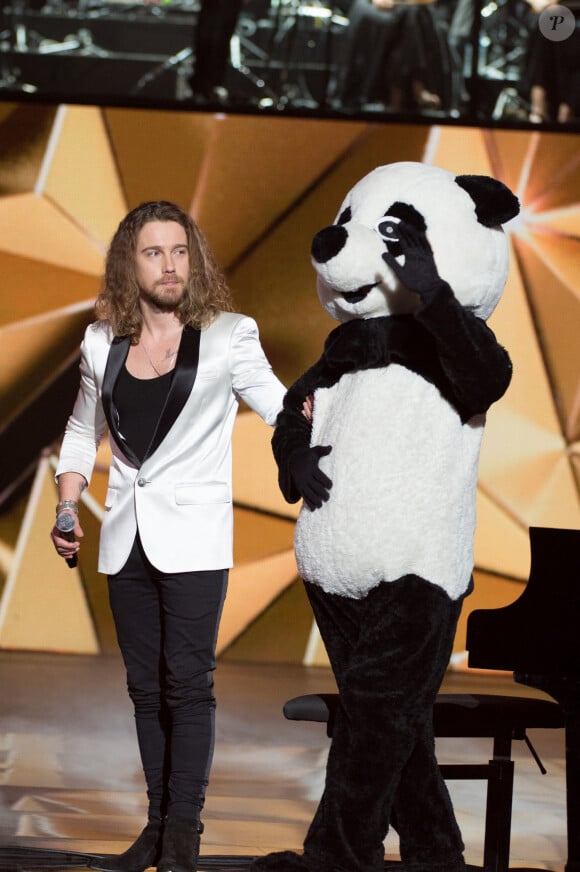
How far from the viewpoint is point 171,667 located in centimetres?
226

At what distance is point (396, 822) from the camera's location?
2.05m

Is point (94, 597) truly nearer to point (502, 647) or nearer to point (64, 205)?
point (64, 205)

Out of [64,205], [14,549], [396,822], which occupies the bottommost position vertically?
[396,822]

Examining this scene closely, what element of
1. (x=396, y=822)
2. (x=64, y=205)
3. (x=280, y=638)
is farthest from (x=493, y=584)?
(x=396, y=822)

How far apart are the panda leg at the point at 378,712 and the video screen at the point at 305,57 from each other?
11.5 ft

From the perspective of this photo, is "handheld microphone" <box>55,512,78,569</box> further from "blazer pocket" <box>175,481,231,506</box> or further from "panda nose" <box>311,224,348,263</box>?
"panda nose" <box>311,224,348,263</box>

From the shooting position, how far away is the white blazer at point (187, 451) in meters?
2.26

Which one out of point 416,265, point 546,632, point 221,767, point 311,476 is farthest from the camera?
point 221,767

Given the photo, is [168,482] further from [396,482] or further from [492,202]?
[492,202]

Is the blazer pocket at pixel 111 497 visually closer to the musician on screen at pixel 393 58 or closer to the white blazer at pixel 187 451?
the white blazer at pixel 187 451

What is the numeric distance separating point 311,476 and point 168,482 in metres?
0.41

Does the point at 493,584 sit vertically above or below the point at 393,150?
below

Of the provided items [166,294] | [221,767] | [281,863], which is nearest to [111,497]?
[166,294]

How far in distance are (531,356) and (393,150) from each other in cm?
111
